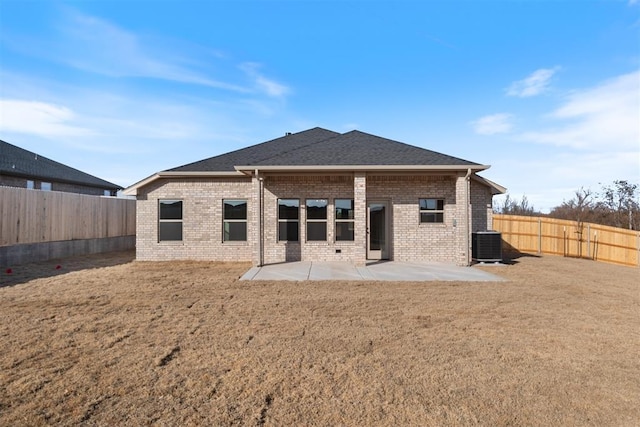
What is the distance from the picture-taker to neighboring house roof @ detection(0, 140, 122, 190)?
1869 cm

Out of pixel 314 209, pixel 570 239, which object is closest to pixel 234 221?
pixel 314 209

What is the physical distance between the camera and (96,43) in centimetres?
989

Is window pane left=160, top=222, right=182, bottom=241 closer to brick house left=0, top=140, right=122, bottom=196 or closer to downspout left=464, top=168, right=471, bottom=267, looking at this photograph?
downspout left=464, top=168, right=471, bottom=267

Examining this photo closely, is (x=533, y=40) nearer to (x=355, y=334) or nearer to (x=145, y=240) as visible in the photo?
(x=355, y=334)

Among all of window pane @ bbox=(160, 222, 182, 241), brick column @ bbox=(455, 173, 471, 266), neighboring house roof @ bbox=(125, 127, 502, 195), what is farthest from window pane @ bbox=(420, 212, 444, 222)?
window pane @ bbox=(160, 222, 182, 241)

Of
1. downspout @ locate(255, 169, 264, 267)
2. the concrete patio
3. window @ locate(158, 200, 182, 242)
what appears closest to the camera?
the concrete patio

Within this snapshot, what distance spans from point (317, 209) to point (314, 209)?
115mm

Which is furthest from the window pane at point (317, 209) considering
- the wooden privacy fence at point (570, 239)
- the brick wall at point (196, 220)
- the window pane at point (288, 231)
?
the wooden privacy fence at point (570, 239)

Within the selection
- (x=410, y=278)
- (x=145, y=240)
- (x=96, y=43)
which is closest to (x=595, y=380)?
(x=410, y=278)

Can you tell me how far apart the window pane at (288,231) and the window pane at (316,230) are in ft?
1.71

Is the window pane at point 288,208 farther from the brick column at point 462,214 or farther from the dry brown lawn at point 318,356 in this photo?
the brick column at point 462,214

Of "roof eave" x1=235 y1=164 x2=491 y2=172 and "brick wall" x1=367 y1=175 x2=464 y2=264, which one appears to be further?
"brick wall" x1=367 y1=175 x2=464 y2=264

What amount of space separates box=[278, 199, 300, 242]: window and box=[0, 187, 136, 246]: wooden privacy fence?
9420mm

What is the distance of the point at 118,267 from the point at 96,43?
24.2 ft
